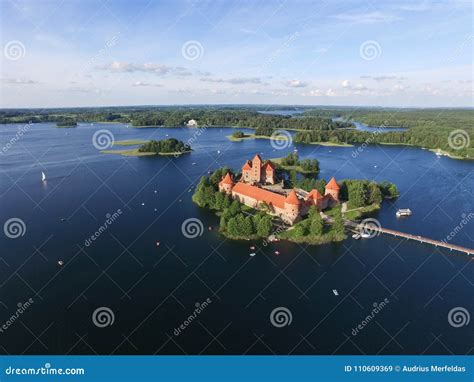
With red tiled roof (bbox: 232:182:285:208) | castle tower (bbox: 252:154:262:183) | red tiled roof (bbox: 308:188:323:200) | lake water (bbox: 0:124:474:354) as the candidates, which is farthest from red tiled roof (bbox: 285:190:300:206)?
castle tower (bbox: 252:154:262:183)

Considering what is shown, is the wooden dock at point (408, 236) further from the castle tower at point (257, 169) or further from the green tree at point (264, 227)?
the castle tower at point (257, 169)

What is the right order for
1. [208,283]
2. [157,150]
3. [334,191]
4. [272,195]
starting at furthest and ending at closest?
[157,150] → [334,191] → [272,195] → [208,283]

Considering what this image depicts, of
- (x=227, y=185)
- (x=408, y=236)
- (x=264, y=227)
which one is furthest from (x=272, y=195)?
(x=408, y=236)

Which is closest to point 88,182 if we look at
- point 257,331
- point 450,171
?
point 257,331

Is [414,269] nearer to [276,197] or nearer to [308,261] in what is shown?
[308,261]

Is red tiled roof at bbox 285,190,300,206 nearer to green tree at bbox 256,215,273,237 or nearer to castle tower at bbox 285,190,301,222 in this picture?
castle tower at bbox 285,190,301,222

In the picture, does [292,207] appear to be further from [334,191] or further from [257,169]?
[257,169]
